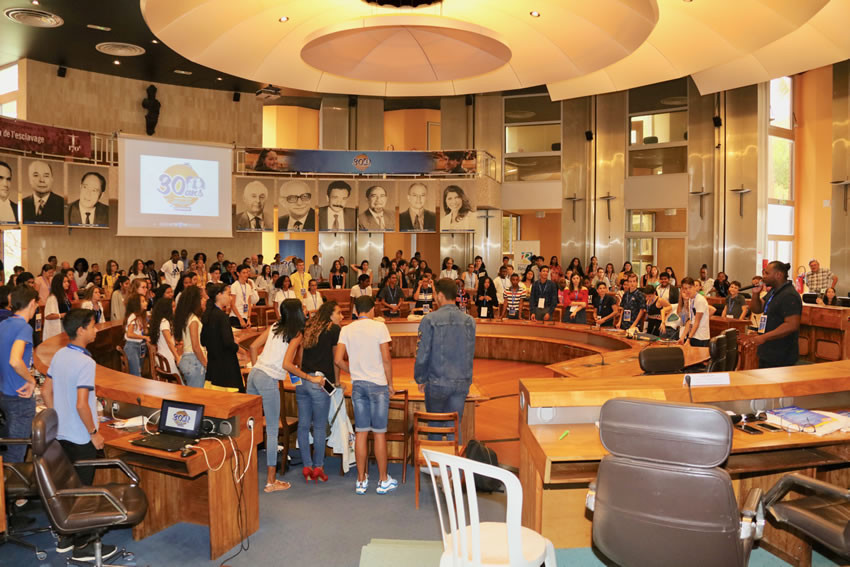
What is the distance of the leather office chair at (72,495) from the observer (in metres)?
3.29

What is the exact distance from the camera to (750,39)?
878 cm

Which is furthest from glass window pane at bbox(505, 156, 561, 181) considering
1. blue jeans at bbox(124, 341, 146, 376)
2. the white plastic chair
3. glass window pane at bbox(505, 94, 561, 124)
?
the white plastic chair

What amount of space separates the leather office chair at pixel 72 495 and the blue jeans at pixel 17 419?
3.49 feet

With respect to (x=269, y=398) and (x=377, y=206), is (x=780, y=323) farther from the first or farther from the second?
(x=377, y=206)

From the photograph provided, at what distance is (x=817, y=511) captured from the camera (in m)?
3.10

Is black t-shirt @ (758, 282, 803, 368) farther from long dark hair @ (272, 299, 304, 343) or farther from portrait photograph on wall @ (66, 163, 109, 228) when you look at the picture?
portrait photograph on wall @ (66, 163, 109, 228)

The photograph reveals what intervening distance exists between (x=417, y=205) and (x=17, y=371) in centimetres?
1271

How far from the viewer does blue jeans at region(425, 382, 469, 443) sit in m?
5.14

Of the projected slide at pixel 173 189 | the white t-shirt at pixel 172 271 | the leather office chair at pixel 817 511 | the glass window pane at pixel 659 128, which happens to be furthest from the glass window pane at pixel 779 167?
the leather office chair at pixel 817 511

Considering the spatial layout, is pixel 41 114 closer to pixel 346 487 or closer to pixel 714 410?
pixel 346 487

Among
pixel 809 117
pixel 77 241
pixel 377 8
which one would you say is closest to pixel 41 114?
pixel 77 241

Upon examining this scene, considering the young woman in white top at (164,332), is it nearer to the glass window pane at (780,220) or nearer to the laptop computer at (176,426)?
the laptop computer at (176,426)

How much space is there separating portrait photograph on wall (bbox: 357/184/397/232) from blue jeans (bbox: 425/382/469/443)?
11610mm

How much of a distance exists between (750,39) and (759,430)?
6873 millimetres
